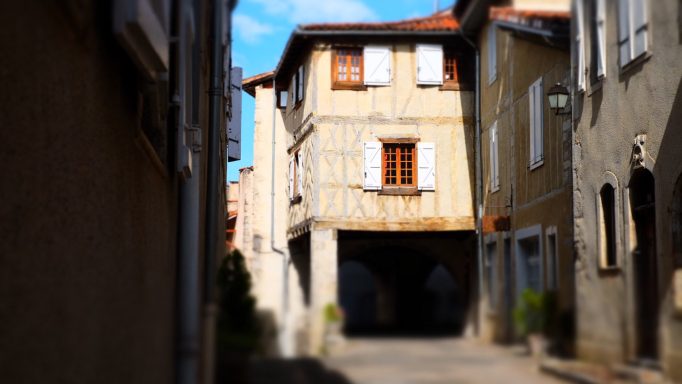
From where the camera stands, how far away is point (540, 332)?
3.26 meters

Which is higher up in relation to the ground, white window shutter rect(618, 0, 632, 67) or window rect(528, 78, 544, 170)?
white window shutter rect(618, 0, 632, 67)

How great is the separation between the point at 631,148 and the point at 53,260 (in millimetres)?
2080

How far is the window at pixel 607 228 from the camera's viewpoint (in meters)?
2.98

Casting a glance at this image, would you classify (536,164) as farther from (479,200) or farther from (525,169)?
(479,200)

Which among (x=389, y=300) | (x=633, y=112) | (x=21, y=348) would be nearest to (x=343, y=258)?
(x=389, y=300)

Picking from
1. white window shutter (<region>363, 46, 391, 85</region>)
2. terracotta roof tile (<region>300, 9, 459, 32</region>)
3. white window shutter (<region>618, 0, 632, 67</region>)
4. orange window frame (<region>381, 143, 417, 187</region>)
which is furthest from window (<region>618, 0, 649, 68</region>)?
white window shutter (<region>363, 46, 391, 85</region>)

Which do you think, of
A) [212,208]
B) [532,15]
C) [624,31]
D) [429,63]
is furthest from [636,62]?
[212,208]

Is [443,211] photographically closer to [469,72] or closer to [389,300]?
[389,300]

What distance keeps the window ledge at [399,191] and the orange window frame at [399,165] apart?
0.02m

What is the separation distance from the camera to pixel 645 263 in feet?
9.85

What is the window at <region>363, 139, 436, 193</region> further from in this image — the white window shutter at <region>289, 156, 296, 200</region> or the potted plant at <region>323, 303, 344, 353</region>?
the potted plant at <region>323, 303, 344, 353</region>

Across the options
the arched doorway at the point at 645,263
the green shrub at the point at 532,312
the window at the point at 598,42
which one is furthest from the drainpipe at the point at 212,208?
the window at the point at 598,42

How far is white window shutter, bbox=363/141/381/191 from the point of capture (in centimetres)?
370

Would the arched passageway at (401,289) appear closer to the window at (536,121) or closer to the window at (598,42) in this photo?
the window at (536,121)
